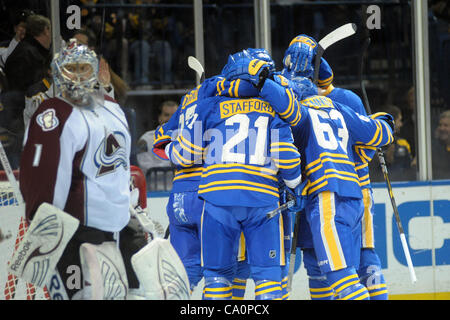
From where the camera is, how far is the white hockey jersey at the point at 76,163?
114 inches

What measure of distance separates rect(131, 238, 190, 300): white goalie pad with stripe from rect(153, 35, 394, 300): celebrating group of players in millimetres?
352

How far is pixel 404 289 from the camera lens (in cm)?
493

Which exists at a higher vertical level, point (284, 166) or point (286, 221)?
point (284, 166)

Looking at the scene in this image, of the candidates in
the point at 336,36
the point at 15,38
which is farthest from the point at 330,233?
the point at 15,38

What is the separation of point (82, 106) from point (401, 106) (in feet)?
8.91

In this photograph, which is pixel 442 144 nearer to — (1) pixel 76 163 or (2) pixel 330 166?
(2) pixel 330 166

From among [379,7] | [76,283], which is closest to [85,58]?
[76,283]

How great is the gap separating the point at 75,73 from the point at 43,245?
0.66 meters

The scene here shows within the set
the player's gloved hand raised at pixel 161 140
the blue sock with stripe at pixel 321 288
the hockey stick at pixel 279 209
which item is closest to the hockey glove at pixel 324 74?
the hockey stick at pixel 279 209

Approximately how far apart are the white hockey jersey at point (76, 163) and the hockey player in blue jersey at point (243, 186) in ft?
1.79

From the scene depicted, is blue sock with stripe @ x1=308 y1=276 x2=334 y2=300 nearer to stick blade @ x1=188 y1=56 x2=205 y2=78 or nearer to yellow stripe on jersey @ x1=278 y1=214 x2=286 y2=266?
yellow stripe on jersey @ x1=278 y1=214 x2=286 y2=266

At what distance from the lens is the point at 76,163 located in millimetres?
2949

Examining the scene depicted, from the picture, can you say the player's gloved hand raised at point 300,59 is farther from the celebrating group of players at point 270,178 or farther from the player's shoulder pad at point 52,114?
the player's shoulder pad at point 52,114

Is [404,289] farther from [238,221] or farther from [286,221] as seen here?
[238,221]
